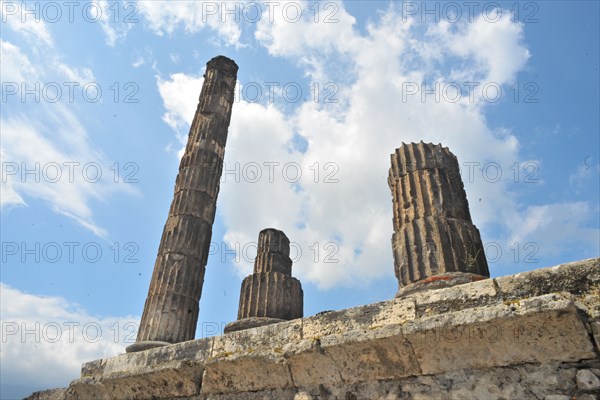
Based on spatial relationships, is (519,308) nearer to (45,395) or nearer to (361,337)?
(361,337)

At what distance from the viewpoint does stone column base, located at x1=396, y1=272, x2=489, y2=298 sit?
171 inches

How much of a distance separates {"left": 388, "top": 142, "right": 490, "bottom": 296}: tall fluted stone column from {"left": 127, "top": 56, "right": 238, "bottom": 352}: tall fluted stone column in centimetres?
454

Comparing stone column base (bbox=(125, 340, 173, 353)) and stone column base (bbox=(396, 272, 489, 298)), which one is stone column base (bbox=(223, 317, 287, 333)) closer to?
stone column base (bbox=(125, 340, 173, 353))

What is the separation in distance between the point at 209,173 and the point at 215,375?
5857mm

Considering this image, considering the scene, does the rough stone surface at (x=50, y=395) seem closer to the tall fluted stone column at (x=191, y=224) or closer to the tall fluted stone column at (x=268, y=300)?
the tall fluted stone column at (x=191, y=224)

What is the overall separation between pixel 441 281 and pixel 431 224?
2.60ft


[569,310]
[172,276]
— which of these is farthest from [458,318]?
[172,276]

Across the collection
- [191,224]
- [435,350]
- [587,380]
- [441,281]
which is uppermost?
[191,224]

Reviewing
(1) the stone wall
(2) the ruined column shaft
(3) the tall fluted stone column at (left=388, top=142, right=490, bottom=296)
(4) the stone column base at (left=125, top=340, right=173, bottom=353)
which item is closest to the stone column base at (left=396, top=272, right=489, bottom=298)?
(3) the tall fluted stone column at (left=388, top=142, right=490, bottom=296)

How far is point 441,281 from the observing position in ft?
14.4

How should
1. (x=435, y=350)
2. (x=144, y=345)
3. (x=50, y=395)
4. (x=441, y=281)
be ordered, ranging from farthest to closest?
(x=144, y=345), (x=50, y=395), (x=441, y=281), (x=435, y=350)

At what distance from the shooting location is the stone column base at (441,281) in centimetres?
435

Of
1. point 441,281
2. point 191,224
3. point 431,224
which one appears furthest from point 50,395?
point 431,224

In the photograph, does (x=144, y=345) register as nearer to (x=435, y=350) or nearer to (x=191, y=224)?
(x=191, y=224)
